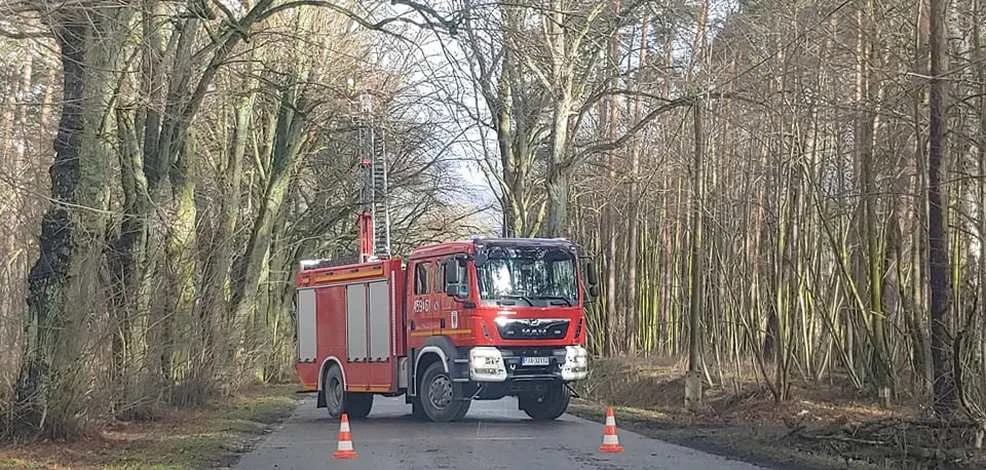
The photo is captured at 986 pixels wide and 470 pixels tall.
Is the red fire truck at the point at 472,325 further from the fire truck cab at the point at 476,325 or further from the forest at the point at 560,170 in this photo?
the forest at the point at 560,170

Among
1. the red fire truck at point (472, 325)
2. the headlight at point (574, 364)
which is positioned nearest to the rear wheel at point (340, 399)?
the red fire truck at point (472, 325)

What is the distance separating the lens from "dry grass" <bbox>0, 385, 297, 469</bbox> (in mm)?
14635

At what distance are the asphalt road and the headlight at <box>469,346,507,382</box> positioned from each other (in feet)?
2.61

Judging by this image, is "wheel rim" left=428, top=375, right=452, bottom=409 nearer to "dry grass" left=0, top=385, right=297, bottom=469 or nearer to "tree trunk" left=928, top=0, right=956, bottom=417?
"dry grass" left=0, top=385, right=297, bottom=469

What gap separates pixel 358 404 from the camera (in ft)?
78.9

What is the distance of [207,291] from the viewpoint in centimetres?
2492

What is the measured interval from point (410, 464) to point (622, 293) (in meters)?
26.6

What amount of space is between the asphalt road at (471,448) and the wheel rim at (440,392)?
382 millimetres

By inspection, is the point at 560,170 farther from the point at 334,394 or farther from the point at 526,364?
the point at 526,364

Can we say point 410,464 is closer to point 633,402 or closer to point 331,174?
point 633,402

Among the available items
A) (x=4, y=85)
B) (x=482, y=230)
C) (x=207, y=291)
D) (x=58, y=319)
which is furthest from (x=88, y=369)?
(x=482, y=230)

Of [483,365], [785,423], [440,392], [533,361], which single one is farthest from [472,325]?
[785,423]

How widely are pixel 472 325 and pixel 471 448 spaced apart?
4.39 m

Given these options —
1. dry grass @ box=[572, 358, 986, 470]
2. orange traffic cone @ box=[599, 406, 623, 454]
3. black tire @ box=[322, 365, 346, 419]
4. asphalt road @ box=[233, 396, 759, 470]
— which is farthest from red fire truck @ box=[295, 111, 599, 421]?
orange traffic cone @ box=[599, 406, 623, 454]
